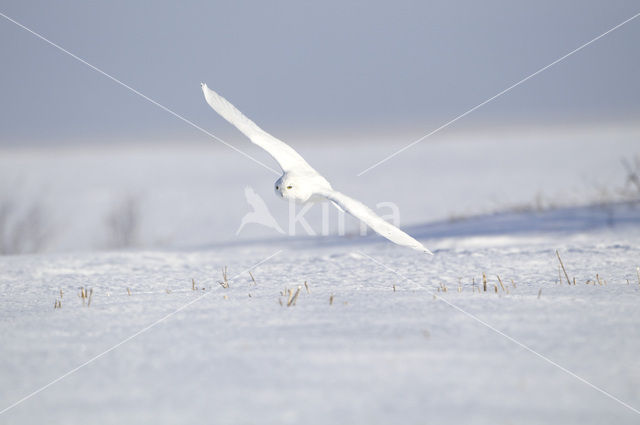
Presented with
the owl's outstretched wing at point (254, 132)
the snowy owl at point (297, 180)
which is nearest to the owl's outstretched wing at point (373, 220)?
the snowy owl at point (297, 180)

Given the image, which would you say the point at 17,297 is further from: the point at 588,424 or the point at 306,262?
the point at 588,424

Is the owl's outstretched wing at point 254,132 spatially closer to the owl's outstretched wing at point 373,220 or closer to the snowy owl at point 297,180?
the snowy owl at point 297,180

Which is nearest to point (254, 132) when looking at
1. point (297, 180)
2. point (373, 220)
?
point (297, 180)

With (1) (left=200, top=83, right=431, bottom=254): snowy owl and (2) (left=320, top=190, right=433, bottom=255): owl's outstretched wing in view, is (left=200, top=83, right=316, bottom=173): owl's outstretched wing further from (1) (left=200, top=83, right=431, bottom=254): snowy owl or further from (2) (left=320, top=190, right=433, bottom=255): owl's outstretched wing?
(2) (left=320, top=190, right=433, bottom=255): owl's outstretched wing

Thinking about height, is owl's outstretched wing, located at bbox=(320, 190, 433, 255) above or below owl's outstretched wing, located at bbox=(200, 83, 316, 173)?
below

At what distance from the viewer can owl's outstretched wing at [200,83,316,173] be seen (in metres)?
4.25

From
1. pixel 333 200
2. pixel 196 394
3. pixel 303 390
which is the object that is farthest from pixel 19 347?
pixel 333 200

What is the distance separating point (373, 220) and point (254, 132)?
5.20 ft

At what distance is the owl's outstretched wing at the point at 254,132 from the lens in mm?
4254

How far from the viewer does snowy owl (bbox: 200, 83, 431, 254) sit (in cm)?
334

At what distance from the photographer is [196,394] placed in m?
1.93

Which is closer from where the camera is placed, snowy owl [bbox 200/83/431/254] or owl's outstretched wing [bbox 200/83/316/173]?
snowy owl [bbox 200/83/431/254]

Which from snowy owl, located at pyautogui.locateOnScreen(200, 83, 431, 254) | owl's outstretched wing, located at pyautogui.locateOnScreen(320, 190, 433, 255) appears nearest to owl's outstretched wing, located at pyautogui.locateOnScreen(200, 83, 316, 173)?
snowy owl, located at pyautogui.locateOnScreen(200, 83, 431, 254)

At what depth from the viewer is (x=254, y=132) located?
14.7ft
